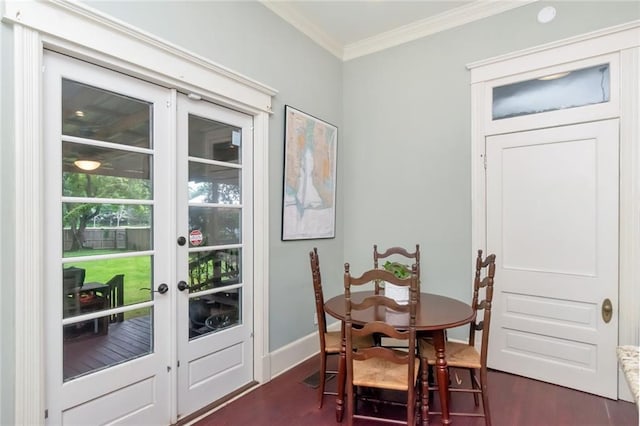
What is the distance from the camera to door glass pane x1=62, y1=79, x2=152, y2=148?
178 centimetres

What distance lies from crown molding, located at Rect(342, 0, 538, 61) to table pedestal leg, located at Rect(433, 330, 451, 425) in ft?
9.04

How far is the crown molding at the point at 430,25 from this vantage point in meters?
2.91

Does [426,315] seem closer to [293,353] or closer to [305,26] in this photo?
[293,353]

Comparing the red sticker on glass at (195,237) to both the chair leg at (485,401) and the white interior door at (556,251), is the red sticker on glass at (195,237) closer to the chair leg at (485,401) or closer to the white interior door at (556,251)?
the chair leg at (485,401)

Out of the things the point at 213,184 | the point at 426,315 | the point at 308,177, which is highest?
the point at 308,177

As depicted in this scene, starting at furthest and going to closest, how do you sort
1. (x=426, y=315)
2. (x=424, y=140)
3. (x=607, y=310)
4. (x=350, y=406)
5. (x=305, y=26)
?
(x=424, y=140), (x=305, y=26), (x=607, y=310), (x=426, y=315), (x=350, y=406)

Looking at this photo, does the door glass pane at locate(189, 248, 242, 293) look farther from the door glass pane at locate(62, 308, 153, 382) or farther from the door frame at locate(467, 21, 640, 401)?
the door frame at locate(467, 21, 640, 401)

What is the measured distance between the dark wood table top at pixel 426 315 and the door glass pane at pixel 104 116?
5.50ft

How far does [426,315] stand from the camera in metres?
2.21

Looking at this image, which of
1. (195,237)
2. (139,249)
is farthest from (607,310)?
(139,249)

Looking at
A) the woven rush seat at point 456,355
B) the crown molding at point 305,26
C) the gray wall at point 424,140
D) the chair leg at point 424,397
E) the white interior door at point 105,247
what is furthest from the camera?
the gray wall at point 424,140

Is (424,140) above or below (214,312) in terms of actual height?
above

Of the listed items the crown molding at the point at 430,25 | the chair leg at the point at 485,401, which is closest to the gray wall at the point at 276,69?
the crown molding at the point at 430,25

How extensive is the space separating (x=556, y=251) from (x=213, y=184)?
2.77 metres
